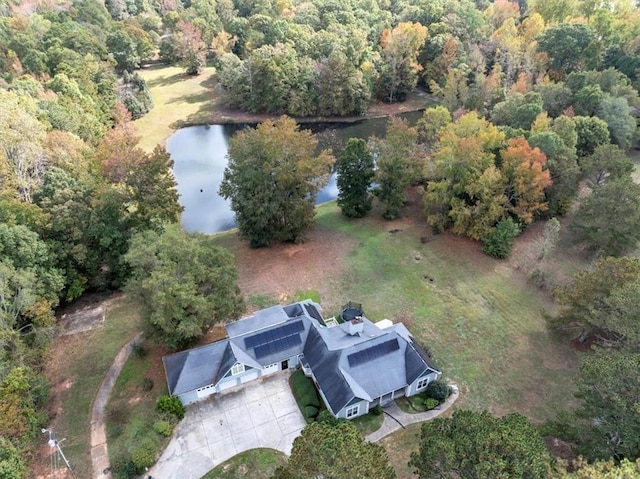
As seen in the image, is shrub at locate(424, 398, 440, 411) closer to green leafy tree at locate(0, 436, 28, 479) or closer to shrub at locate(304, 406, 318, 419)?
shrub at locate(304, 406, 318, 419)

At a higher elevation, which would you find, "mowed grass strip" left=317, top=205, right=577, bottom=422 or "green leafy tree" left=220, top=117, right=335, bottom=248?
"green leafy tree" left=220, top=117, right=335, bottom=248

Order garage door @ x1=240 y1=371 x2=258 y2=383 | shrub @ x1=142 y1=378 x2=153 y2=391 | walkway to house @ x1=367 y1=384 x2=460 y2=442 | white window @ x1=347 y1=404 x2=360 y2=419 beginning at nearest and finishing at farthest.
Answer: walkway to house @ x1=367 y1=384 x2=460 y2=442 → white window @ x1=347 y1=404 x2=360 y2=419 → shrub @ x1=142 y1=378 x2=153 y2=391 → garage door @ x1=240 y1=371 x2=258 y2=383

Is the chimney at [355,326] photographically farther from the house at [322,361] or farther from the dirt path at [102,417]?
the dirt path at [102,417]

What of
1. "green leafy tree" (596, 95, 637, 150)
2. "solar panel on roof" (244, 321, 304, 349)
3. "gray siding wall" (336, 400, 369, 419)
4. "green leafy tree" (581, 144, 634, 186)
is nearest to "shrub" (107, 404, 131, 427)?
"solar panel on roof" (244, 321, 304, 349)

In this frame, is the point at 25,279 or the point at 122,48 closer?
the point at 25,279

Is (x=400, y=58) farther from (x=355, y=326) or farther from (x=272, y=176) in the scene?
(x=355, y=326)

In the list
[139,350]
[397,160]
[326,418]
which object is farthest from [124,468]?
[397,160]
